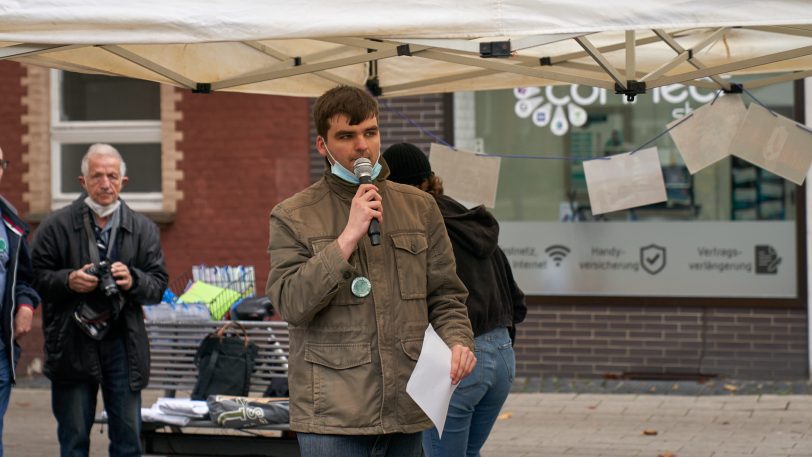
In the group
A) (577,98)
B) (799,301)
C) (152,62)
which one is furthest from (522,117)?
(152,62)

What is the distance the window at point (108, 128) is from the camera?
12.2 meters

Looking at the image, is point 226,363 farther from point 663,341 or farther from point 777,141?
point 663,341

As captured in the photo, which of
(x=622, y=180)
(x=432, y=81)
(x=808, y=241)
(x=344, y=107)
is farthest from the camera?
(x=808, y=241)

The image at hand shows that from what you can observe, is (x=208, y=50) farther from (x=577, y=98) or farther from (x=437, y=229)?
Result: (x=577, y=98)

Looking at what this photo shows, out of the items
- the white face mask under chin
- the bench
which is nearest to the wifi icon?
the bench

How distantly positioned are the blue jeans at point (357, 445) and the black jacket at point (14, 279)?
2385 mm

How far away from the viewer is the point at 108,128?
1237 cm

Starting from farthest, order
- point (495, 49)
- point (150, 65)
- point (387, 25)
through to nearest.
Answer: point (150, 65) < point (495, 49) < point (387, 25)

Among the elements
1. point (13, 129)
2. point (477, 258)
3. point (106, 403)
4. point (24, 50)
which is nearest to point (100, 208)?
point (106, 403)

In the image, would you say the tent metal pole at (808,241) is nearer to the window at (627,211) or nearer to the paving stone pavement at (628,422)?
the window at (627,211)

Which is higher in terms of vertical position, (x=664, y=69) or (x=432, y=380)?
(x=664, y=69)

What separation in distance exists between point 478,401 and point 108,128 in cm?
805

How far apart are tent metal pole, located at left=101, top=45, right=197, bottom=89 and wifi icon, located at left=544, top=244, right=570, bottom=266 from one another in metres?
5.15

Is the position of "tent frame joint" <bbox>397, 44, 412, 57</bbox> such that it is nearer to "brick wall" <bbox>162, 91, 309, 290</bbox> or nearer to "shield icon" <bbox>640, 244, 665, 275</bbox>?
"shield icon" <bbox>640, 244, 665, 275</bbox>
